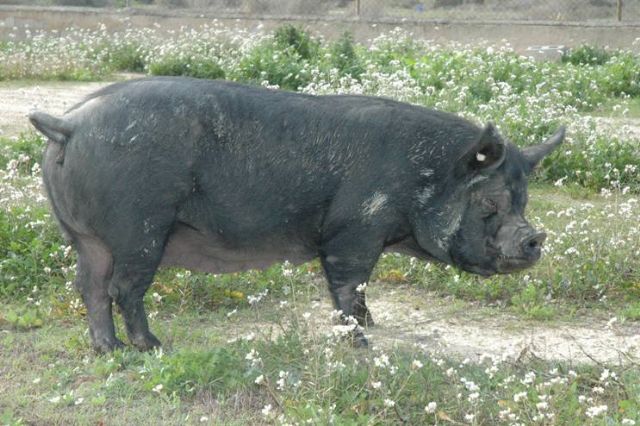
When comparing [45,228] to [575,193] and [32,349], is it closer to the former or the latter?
[32,349]

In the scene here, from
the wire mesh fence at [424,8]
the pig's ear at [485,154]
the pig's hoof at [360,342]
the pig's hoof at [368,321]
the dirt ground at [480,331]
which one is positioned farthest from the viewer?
the wire mesh fence at [424,8]

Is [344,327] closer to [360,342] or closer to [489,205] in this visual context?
[360,342]

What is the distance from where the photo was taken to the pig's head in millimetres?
5883

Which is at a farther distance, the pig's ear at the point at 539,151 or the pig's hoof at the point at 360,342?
the pig's ear at the point at 539,151

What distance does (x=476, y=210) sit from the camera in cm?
595

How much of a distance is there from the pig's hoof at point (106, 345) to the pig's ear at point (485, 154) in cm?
204

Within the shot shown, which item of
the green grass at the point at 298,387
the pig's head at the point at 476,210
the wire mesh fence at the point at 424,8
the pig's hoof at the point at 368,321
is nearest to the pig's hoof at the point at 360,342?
the green grass at the point at 298,387

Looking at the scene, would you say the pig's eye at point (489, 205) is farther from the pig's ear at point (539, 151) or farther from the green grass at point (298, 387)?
the green grass at point (298, 387)

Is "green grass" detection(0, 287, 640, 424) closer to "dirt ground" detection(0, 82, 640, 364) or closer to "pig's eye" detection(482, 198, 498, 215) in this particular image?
"dirt ground" detection(0, 82, 640, 364)

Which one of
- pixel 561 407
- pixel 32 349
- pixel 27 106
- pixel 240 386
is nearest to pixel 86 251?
pixel 32 349

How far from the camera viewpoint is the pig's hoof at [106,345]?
5799mm

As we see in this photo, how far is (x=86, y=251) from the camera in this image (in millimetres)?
5969

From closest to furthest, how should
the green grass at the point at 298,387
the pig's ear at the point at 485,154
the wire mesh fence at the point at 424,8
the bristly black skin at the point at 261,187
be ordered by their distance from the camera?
1. the green grass at the point at 298,387
2. the bristly black skin at the point at 261,187
3. the pig's ear at the point at 485,154
4. the wire mesh fence at the point at 424,8

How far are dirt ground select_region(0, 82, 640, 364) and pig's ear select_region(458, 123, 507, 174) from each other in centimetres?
93
